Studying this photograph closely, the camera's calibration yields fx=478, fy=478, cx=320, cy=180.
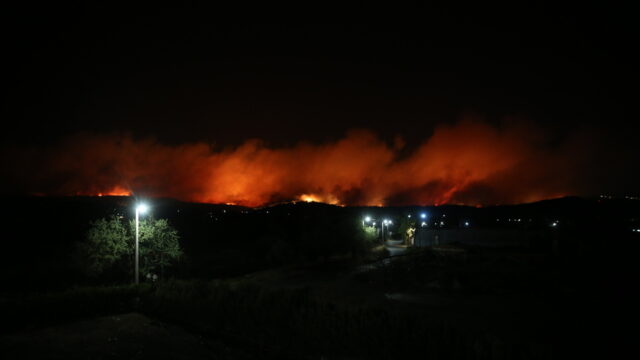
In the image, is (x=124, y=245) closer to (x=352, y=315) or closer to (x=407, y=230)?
(x=352, y=315)

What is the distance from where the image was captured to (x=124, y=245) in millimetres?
28516

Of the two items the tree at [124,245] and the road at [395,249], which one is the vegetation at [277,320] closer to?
the tree at [124,245]

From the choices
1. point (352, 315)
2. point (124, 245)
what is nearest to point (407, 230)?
point (124, 245)

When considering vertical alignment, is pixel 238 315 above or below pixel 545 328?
above

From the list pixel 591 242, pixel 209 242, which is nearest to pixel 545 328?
pixel 591 242

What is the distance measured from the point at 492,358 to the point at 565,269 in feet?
95.3

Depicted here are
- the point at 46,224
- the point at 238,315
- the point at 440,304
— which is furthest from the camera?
the point at 46,224

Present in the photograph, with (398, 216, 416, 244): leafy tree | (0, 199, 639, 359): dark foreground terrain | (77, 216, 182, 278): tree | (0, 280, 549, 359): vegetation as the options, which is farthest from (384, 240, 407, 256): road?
(0, 280, 549, 359): vegetation

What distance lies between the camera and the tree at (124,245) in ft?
92.4

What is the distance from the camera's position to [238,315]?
58.2 feet

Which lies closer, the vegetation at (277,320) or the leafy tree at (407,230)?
the vegetation at (277,320)

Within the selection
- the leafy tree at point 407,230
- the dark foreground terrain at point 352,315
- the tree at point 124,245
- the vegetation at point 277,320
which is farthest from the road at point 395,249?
the vegetation at point 277,320

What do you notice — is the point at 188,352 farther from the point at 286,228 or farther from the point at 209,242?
the point at 209,242

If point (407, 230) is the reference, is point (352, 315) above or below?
below
